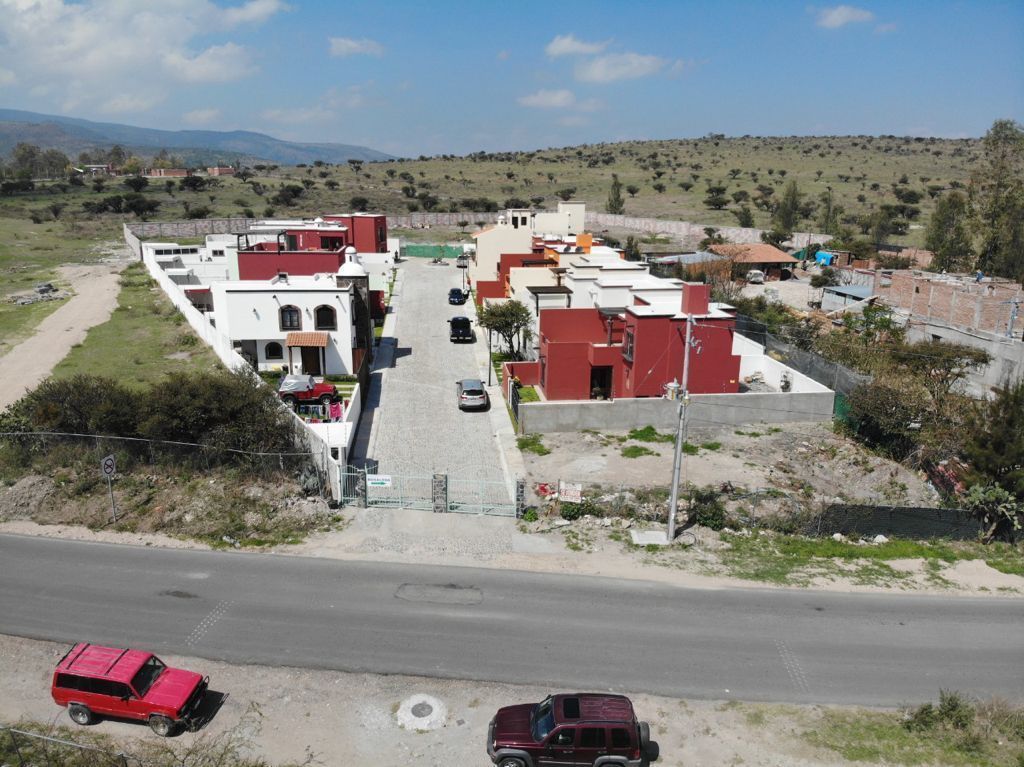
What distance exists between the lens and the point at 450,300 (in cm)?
6212

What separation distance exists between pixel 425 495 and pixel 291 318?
17458mm

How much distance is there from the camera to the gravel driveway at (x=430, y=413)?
2909cm

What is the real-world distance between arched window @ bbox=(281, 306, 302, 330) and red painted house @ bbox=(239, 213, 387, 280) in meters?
8.75

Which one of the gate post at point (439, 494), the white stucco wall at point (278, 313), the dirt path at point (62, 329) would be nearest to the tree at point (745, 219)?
the white stucco wall at point (278, 313)

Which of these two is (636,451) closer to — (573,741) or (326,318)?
(573,741)

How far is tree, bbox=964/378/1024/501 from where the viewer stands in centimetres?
2456

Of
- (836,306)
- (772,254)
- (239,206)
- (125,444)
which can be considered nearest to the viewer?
(125,444)

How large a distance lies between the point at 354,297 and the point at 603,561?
79.6 ft

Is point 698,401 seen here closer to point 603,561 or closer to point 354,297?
point 603,561

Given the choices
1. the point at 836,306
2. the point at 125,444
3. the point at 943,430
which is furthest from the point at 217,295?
the point at 836,306

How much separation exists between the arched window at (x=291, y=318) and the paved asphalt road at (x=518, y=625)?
62.3 feet

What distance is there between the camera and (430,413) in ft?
115

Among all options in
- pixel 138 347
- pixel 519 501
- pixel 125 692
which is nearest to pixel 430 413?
pixel 519 501

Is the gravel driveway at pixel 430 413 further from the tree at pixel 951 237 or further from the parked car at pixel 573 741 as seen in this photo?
the tree at pixel 951 237
